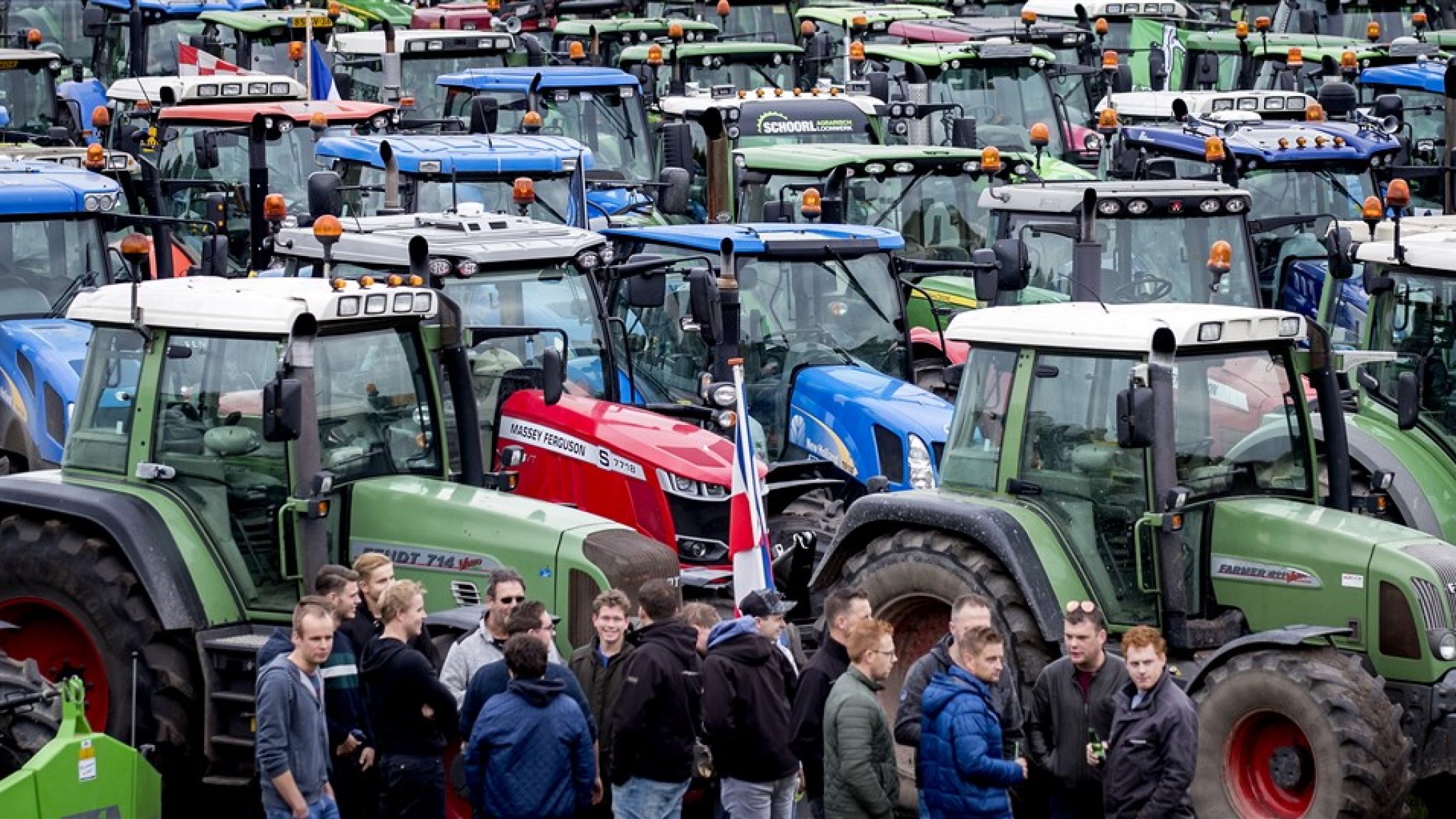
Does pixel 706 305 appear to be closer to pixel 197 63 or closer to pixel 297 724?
pixel 297 724

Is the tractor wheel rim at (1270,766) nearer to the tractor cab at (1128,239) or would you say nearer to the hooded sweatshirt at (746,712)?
the hooded sweatshirt at (746,712)

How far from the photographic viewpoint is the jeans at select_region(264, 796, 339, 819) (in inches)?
408

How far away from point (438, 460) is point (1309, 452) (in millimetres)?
3919

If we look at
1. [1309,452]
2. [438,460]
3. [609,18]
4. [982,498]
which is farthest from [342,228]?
[609,18]

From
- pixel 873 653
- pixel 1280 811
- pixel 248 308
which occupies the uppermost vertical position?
pixel 248 308

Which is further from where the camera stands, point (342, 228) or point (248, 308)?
point (342, 228)

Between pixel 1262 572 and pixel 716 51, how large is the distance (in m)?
17.8

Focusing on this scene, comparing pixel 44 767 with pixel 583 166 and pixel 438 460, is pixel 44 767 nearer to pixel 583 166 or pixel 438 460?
pixel 438 460

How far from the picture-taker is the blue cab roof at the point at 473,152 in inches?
772

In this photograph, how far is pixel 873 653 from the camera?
409 inches

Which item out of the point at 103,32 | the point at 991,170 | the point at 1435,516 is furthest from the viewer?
the point at 103,32

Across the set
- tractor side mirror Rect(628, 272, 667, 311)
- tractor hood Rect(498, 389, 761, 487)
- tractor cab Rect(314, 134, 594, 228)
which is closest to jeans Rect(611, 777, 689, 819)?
tractor hood Rect(498, 389, 761, 487)

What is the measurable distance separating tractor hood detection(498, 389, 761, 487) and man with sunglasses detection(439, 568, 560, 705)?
2954 mm

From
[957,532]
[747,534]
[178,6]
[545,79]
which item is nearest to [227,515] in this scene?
[747,534]
